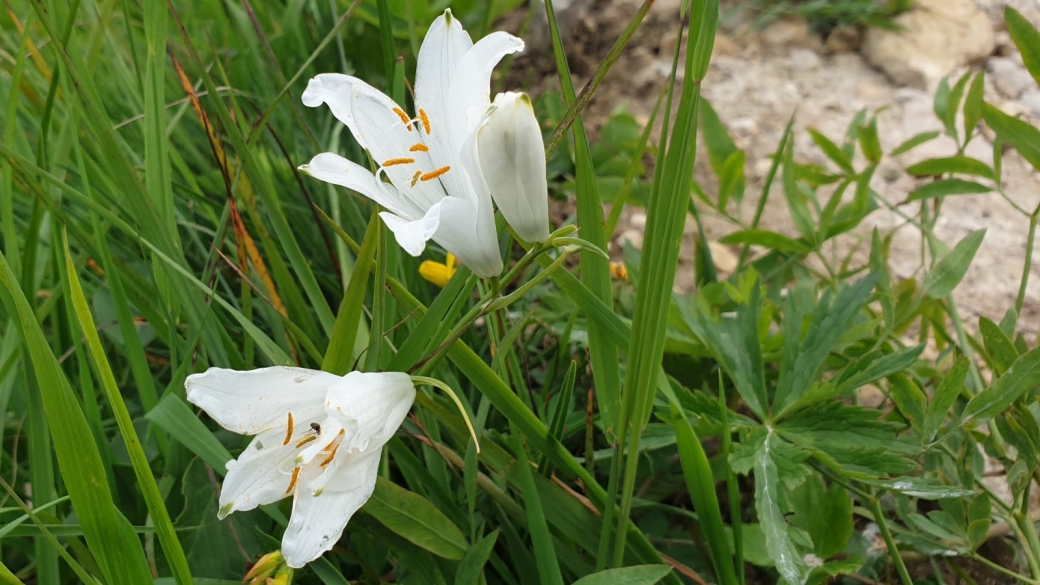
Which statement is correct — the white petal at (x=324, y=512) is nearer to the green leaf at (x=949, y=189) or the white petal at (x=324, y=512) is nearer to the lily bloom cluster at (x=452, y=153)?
the lily bloom cluster at (x=452, y=153)

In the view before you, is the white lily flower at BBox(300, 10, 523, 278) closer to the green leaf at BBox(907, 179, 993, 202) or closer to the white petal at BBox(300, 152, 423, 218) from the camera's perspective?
the white petal at BBox(300, 152, 423, 218)

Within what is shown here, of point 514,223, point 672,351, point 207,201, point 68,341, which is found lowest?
point 672,351

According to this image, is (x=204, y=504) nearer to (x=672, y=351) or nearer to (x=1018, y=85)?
(x=672, y=351)

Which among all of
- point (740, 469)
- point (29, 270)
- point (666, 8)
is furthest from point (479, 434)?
point (666, 8)

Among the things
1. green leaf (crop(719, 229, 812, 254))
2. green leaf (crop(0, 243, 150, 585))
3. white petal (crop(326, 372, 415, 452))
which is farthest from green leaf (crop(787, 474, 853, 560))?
green leaf (crop(0, 243, 150, 585))

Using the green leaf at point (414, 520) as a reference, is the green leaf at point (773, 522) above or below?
below

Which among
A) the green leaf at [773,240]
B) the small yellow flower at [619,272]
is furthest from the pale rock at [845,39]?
the small yellow flower at [619,272]

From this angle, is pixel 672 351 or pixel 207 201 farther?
pixel 207 201
